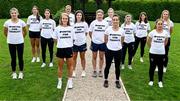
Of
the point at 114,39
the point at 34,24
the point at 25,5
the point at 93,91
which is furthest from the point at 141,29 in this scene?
the point at 25,5

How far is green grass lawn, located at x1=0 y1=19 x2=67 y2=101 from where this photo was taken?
11536mm

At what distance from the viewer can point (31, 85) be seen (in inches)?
493

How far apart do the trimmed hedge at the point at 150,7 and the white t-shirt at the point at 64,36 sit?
24.5m

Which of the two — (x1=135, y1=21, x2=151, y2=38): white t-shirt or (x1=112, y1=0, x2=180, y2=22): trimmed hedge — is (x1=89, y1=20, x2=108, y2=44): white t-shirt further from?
(x1=112, y1=0, x2=180, y2=22): trimmed hedge

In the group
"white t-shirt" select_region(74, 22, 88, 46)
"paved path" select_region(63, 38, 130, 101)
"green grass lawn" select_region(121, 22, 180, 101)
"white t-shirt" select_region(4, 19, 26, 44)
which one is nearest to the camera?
"paved path" select_region(63, 38, 130, 101)

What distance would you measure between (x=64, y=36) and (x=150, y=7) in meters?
25.3

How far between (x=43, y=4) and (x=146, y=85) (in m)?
24.8

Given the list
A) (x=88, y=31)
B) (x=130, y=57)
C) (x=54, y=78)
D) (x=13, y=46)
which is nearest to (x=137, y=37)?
(x=130, y=57)

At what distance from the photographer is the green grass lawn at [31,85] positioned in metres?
11.5

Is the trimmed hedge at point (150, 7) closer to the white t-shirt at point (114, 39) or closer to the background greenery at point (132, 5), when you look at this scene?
the background greenery at point (132, 5)

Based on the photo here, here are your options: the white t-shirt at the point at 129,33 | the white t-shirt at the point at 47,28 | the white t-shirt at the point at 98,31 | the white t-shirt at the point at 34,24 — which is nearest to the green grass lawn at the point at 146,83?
the white t-shirt at the point at 129,33

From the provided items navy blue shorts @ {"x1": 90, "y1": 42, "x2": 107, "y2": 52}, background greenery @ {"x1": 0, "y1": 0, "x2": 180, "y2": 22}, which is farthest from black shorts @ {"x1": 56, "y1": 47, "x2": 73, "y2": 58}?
background greenery @ {"x1": 0, "y1": 0, "x2": 180, "y2": 22}

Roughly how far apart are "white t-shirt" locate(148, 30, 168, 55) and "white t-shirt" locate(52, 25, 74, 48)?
251 centimetres

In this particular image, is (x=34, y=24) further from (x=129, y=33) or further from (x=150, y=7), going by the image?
(x=150, y=7)
